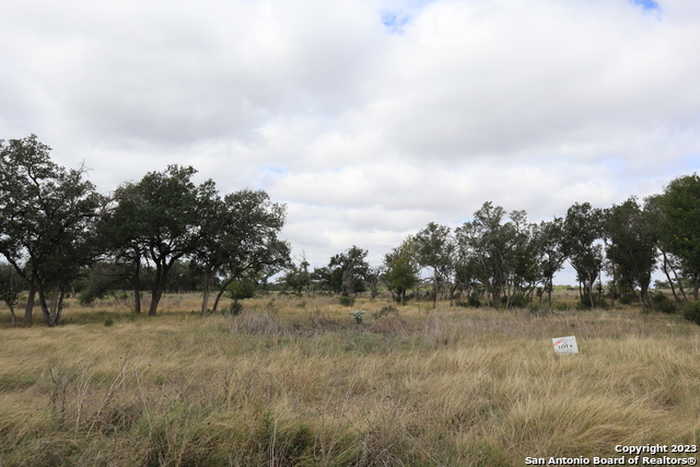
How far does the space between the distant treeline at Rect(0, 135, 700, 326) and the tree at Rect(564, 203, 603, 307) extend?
3.9 inches

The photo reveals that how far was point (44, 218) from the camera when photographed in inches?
757

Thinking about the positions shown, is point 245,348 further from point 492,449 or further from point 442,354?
Answer: point 492,449

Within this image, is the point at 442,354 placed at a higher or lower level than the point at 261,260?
lower

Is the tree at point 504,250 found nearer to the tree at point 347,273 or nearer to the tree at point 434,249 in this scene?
the tree at point 434,249

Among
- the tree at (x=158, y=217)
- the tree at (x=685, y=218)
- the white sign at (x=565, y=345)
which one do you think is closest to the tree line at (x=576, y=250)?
the tree at (x=685, y=218)

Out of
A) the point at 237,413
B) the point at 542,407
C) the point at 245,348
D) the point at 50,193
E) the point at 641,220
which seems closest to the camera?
the point at 237,413

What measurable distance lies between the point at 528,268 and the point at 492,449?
3673cm

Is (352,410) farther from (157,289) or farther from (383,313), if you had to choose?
(157,289)

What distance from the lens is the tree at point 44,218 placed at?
18.5 meters

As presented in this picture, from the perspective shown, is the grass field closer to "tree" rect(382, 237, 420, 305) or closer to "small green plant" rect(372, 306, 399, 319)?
"small green plant" rect(372, 306, 399, 319)

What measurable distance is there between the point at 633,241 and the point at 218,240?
34.0 m

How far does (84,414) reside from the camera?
11.1 ft

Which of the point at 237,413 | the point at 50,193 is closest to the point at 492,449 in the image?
the point at 237,413

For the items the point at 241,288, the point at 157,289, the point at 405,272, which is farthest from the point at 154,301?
the point at 405,272
